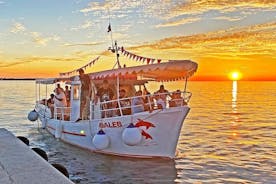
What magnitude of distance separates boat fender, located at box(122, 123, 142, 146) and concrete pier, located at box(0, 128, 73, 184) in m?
4.72

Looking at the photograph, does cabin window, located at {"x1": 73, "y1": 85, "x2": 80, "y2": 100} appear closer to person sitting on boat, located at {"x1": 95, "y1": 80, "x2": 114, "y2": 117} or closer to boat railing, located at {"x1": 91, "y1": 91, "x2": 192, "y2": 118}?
person sitting on boat, located at {"x1": 95, "y1": 80, "x2": 114, "y2": 117}

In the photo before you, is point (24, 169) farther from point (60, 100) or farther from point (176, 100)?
point (60, 100)

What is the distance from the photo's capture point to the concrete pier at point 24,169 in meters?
6.64

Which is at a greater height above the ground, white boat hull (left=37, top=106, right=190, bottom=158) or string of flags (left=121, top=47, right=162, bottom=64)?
string of flags (left=121, top=47, right=162, bottom=64)

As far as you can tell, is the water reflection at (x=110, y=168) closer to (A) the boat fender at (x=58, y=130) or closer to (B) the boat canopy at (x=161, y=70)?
(A) the boat fender at (x=58, y=130)

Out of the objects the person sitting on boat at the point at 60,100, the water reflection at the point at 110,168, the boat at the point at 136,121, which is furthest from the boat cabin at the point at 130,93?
the water reflection at the point at 110,168

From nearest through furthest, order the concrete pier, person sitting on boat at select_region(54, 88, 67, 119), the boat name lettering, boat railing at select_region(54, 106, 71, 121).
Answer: the concrete pier → the boat name lettering → boat railing at select_region(54, 106, 71, 121) → person sitting on boat at select_region(54, 88, 67, 119)

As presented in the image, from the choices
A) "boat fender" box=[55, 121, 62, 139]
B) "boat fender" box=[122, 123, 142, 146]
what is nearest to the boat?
"boat fender" box=[122, 123, 142, 146]

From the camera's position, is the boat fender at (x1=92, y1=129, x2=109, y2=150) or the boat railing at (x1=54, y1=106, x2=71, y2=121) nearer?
the boat fender at (x1=92, y1=129, x2=109, y2=150)

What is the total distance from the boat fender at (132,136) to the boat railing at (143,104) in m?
0.92

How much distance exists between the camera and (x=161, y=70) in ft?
47.6

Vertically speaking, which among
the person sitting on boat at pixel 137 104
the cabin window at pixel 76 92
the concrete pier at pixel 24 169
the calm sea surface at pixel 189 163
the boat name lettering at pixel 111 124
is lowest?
the calm sea surface at pixel 189 163

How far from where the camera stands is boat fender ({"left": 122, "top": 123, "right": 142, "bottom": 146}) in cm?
1377

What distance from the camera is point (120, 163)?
14328 mm
